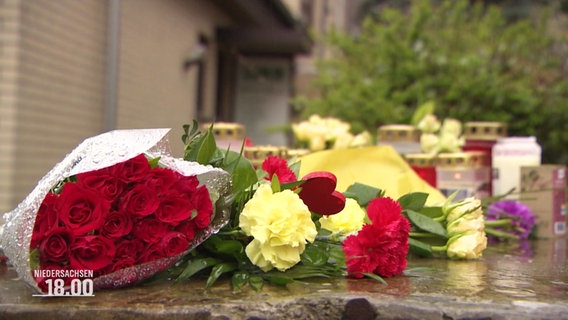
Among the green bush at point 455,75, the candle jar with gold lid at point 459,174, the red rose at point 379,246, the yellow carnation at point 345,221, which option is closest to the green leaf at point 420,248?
the yellow carnation at point 345,221

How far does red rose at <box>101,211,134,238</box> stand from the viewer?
1296 millimetres

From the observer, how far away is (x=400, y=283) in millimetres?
1443

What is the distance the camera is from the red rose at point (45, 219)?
4.21 ft

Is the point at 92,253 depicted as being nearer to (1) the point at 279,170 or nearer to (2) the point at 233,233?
(2) the point at 233,233

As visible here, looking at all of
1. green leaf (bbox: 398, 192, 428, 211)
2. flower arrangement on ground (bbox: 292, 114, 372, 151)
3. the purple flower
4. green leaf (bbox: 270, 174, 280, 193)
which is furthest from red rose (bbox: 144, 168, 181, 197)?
the purple flower

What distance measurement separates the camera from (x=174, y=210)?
4.36 ft

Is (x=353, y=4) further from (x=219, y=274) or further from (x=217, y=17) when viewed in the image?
(x=219, y=274)

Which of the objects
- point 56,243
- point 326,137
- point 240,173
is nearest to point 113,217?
point 56,243

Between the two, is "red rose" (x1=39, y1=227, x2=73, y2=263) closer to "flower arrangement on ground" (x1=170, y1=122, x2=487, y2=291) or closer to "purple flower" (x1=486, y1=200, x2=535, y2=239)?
"flower arrangement on ground" (x1=170, y1=122, x2=487, y2=291)

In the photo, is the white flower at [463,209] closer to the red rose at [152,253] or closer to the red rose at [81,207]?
the red rose at [152,253]

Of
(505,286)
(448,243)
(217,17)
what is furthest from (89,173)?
(217,17)

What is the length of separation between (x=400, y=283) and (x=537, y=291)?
30 centimetres

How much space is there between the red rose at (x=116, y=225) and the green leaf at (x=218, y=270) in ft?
0.69

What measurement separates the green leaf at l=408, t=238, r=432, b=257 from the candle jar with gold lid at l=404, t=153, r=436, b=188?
712mm
